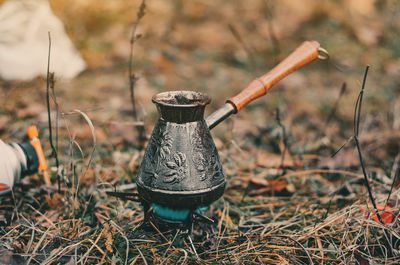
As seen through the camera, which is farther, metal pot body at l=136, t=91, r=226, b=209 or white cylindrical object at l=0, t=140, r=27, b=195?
white cylindrical object at l=0, t=140, r=27, b=195

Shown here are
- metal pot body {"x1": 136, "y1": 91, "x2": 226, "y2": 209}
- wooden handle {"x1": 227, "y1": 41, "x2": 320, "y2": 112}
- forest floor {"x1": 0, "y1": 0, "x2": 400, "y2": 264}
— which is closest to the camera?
metal pot body {"x1": 136, "y1": 91, "x2": 226, "y2": 209}

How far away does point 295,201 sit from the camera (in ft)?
7.30

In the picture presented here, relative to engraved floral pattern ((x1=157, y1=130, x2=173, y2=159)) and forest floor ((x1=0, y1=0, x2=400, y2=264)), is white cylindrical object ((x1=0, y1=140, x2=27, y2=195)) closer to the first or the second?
forest floor ((x1=0, y1=0, x2=400, y2=264))

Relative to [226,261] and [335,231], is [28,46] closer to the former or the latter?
[226,261]

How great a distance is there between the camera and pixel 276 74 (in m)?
1.82

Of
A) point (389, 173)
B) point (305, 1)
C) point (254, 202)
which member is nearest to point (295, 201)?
point (254, 202)

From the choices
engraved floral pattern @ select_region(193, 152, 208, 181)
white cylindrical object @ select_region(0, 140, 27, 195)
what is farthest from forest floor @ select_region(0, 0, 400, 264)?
engraved floral pattern @ select_region(193, 152, 208, 181)

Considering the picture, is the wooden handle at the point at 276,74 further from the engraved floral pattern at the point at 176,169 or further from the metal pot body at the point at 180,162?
the engraved floral pattern at the point at 176,169

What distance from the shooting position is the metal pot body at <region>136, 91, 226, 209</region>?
154 centimetres

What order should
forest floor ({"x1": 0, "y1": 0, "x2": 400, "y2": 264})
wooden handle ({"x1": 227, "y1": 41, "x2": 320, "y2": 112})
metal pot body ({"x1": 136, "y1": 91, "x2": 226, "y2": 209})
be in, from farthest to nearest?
wooden handle ({"x1": 227, "y1": 41, "x2": 320, "y2": 112})
forest floor ({"x1": 0, "y1": 0, "x2": 400, "y2": 264})
metal pot body ({"x1": 136, "y1": 91, "x2": 226, "y2": 209})

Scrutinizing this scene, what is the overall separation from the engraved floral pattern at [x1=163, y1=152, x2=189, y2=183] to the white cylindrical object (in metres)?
0.79

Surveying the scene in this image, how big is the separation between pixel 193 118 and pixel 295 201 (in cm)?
99

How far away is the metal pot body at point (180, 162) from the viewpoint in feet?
5.04

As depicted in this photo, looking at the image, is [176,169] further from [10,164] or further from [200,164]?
[10,164]
